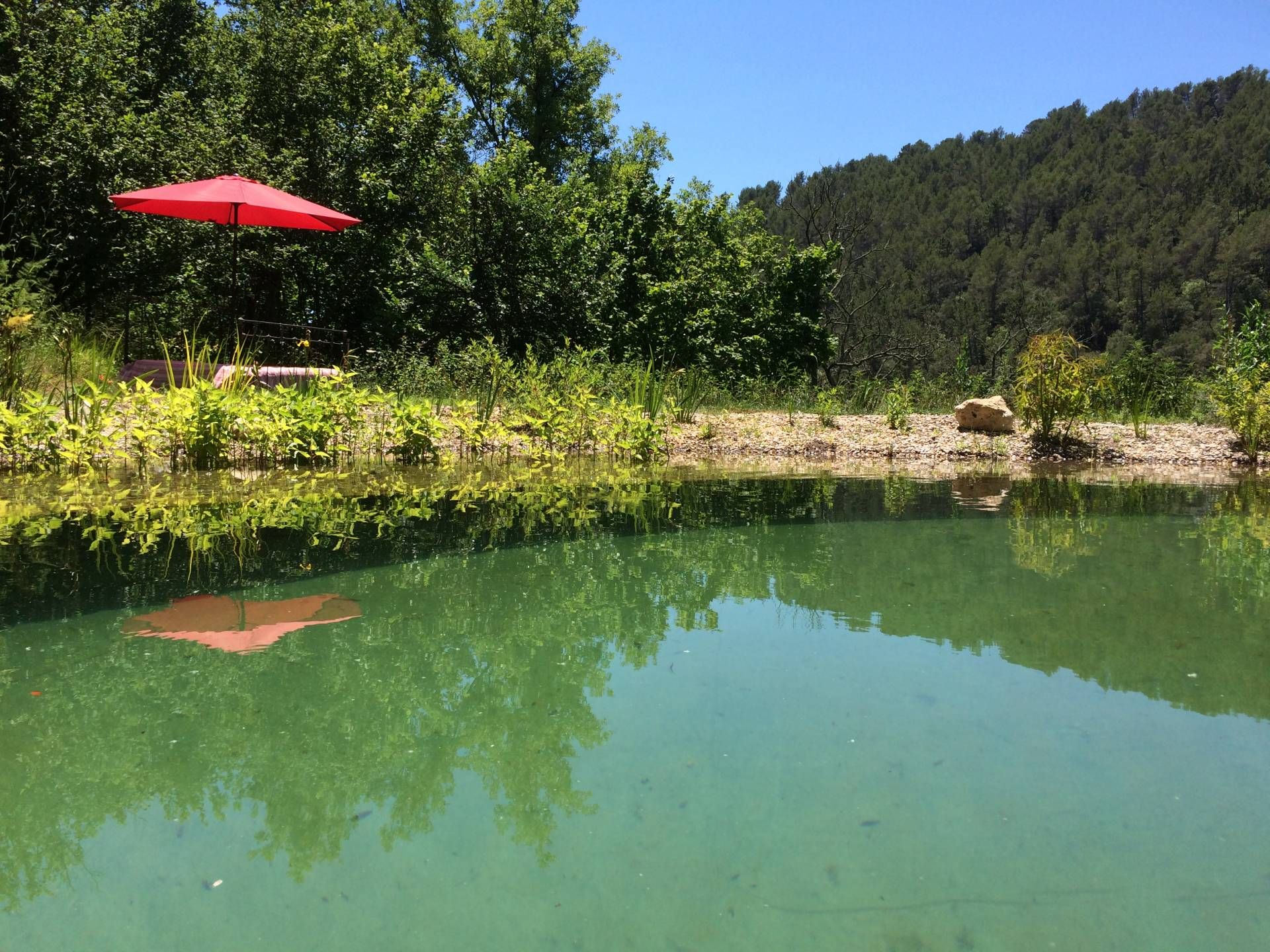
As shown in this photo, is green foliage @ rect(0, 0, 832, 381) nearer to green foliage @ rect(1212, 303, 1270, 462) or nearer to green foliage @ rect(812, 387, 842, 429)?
green foliage @ rect(812, 387, 842, 429)

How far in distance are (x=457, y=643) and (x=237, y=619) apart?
0.87 m

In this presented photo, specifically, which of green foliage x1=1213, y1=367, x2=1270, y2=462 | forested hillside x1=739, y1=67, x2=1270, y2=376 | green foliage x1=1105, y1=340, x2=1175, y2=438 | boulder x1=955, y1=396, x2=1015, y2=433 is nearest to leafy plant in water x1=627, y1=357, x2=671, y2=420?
boulder x1=955, y1=396, x2=1015, y2=433

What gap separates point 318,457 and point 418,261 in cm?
641

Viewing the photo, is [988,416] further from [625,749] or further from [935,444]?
[625,749]

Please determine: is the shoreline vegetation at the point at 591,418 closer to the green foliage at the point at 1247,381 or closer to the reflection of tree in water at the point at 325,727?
the green foliage at the point at 1247,381

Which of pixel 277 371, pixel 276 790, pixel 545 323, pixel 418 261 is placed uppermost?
pixel 418 261

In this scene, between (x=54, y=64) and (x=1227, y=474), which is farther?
(x=54, y=64)

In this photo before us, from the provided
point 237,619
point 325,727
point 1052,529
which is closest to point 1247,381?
point 1052,529

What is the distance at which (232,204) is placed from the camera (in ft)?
29.4

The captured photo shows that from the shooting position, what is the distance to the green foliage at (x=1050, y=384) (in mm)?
9008

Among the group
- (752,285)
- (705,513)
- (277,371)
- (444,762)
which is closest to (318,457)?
(277,371)

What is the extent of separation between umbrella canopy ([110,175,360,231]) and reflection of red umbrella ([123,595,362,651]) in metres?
6.28

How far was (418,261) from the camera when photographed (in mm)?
12891

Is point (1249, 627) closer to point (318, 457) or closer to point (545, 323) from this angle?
point (318, 457)
